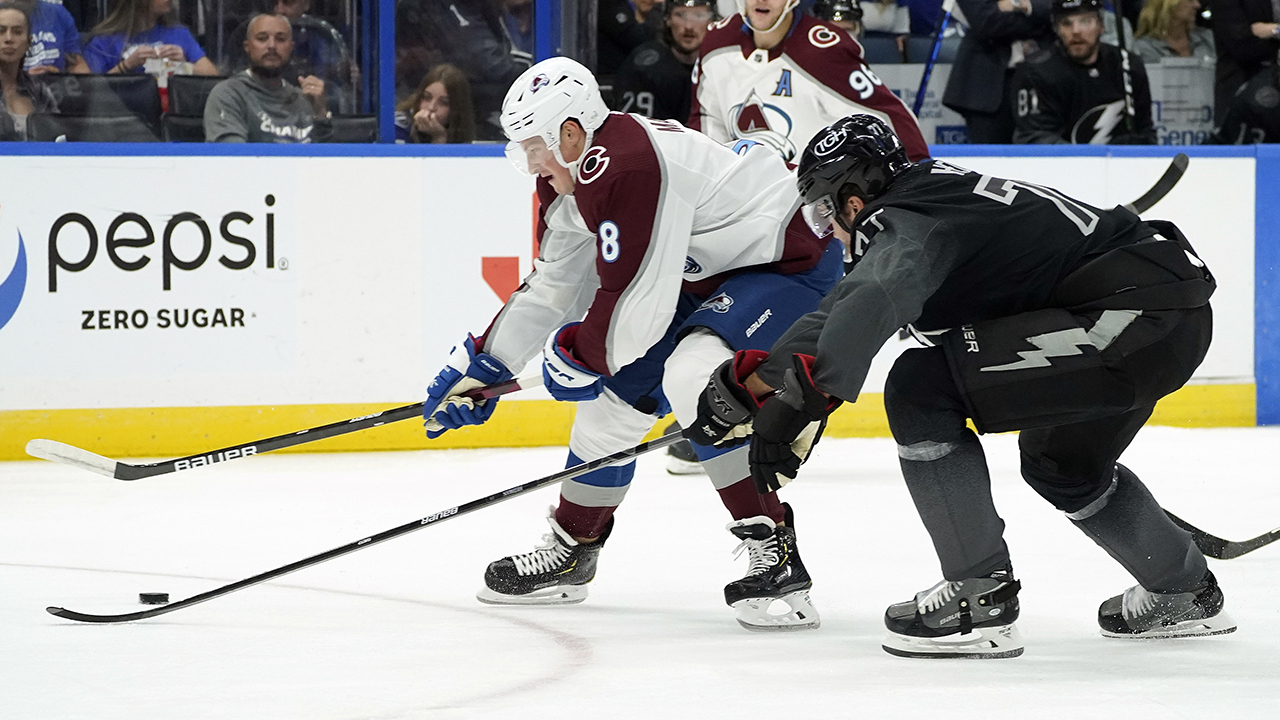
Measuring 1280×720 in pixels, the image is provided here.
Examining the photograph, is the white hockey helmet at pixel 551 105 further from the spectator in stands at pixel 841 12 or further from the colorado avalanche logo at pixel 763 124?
the spectator in stands at pixel 841 12

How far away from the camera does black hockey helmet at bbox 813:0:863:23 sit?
5559 mm

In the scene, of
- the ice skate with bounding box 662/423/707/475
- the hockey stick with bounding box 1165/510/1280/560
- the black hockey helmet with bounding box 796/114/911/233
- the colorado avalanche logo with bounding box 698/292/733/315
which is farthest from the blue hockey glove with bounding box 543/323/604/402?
the ice skate with bounding box 662/423/707/475

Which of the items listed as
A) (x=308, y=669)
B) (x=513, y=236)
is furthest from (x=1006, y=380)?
(x=513, y=236)

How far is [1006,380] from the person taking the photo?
2.33 meters

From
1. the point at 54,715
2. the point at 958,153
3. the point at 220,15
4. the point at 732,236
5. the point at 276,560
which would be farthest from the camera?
the point at 958,153

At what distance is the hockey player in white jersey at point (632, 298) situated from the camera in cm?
269

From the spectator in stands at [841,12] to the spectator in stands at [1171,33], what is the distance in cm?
130

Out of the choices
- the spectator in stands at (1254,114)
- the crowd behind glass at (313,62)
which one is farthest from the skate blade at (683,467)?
the spectator in stands at (1254,114)

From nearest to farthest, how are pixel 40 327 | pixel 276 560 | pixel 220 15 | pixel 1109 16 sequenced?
1. pixel 276 560
2. pixel 40 327
3. pixel 220 15
4. pixel 1109 16

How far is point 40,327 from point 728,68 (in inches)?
88.2

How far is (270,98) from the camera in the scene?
17.1 feet

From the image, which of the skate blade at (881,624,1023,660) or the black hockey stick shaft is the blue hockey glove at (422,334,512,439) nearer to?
the skate blade at (881,624,1023,660)

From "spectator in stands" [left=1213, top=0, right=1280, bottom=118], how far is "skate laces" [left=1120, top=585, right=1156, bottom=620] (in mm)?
4147

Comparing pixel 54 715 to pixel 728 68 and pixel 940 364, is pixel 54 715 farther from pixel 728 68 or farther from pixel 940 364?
pixel 728 68
